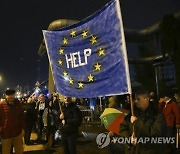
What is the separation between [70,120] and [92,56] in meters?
1.93

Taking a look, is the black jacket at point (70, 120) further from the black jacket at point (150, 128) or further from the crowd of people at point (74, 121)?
the black jacket at point (150, 128)

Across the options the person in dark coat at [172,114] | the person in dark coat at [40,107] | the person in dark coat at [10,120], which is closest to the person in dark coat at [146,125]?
the person in dark coat at [10,120]

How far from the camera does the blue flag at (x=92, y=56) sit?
5473mm

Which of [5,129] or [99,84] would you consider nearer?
[99,84]

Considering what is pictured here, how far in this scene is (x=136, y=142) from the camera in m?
4.61

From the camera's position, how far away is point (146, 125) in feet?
14.7

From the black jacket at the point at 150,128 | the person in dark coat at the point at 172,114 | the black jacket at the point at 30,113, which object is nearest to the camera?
the black jacket at the point at 150,128

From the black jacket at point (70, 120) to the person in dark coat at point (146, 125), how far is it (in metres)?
2.74

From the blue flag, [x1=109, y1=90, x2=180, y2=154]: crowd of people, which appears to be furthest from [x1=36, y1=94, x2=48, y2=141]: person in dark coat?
[x1=109, y1=90, x2=180, y2=154]: crowd of people

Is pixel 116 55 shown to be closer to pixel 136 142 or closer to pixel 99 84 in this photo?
pixel 99 84

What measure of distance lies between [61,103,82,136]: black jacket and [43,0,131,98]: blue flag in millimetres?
683

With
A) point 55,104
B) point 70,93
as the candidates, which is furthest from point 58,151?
point 70,93

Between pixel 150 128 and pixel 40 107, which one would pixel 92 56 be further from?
pixel 40 107

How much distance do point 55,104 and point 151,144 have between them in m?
7.41
